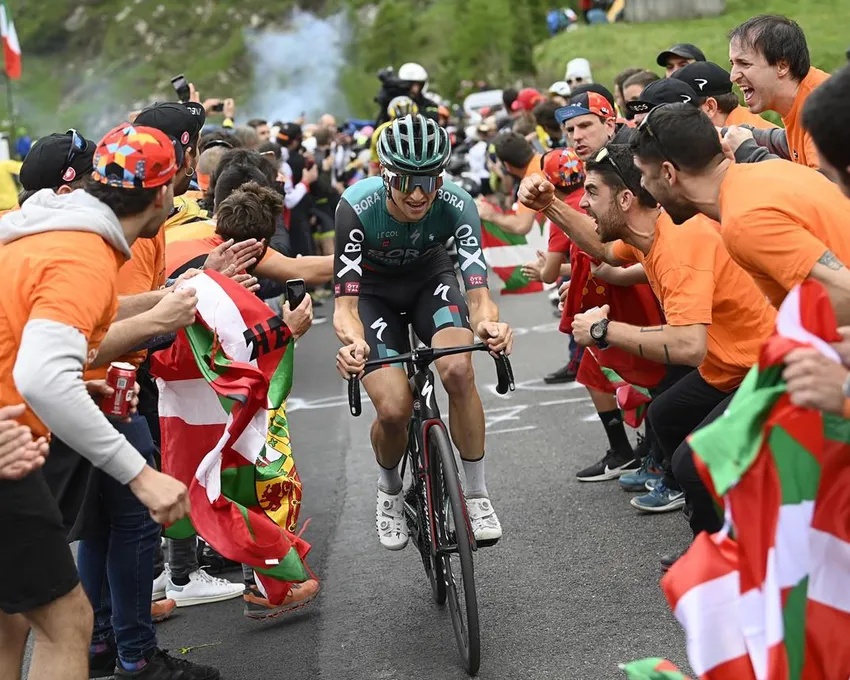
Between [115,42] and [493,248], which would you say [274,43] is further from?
[493,248]

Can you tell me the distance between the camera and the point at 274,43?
6393 inches

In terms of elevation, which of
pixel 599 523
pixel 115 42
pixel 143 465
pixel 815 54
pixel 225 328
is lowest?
pixel 115 42

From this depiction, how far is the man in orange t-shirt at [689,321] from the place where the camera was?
5.47 m

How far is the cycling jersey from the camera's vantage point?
6.00 meters

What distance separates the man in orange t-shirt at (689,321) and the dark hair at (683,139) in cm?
96

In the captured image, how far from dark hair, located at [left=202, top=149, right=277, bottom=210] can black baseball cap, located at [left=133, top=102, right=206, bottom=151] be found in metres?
0.82

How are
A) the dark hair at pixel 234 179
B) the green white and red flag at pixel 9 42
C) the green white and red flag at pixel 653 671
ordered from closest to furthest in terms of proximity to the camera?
the green white and red flag at pixel 653 671, the dark hair at pixel 234 179, the green white and red flag at pixel 9 42

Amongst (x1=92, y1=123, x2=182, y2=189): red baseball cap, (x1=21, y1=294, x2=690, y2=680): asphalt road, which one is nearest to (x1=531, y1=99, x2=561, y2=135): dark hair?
(x1=21, y1=294, x2=690, y2=680): asphalt road

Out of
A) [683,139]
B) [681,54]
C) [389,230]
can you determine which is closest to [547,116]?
[681,54]

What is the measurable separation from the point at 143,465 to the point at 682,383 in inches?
108

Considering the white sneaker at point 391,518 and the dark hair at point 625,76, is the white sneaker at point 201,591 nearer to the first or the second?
the white sneaker at point 391,518

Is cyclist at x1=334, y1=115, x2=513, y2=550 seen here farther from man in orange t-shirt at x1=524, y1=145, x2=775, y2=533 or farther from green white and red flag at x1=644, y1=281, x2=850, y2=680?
green white and red flag at x1=644, y1=281, x2=850, y2=680

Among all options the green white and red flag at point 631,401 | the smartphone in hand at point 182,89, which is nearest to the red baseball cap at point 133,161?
the green white and red flag at point 631,401

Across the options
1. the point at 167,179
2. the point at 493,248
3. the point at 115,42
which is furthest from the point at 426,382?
the point at 115,42
